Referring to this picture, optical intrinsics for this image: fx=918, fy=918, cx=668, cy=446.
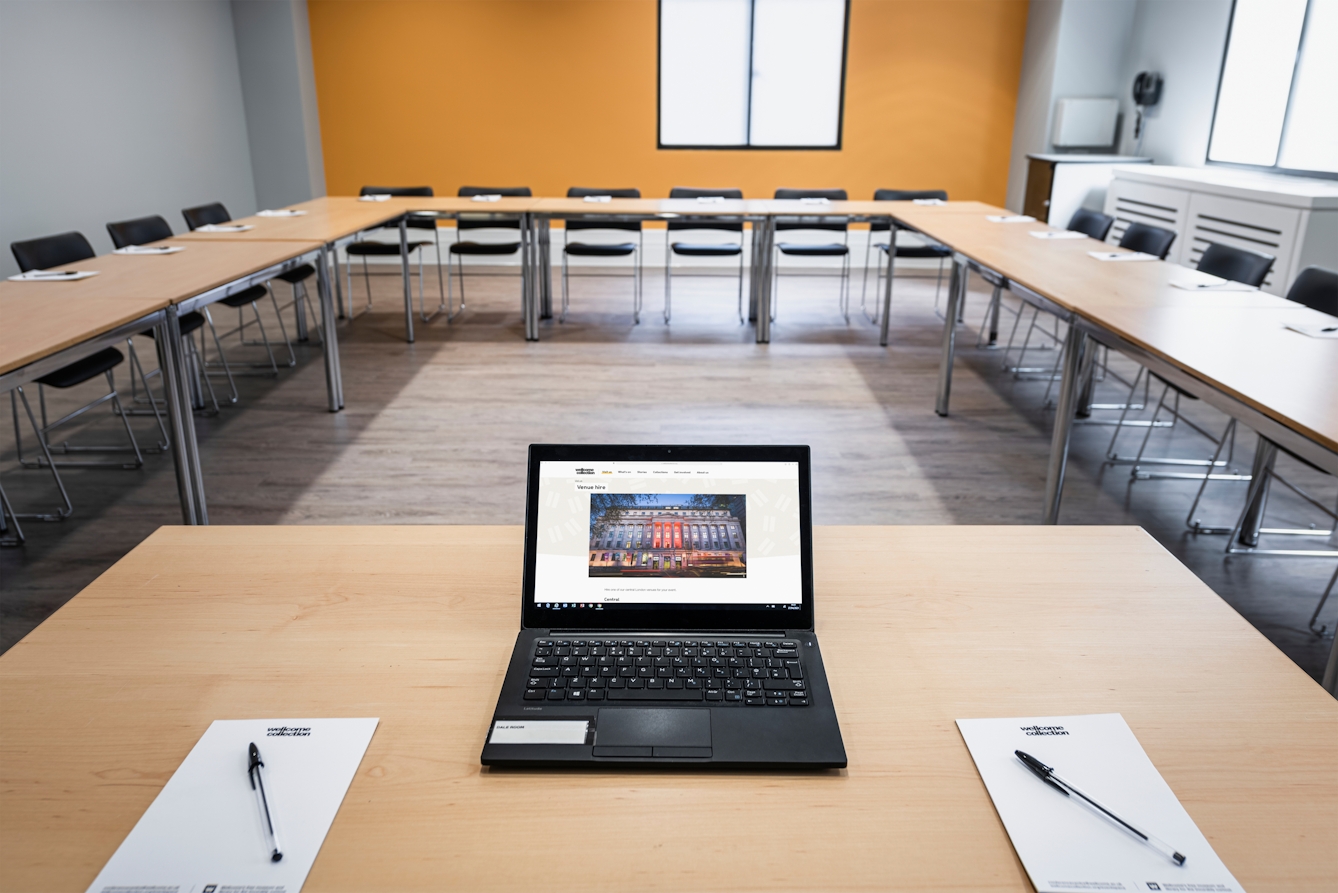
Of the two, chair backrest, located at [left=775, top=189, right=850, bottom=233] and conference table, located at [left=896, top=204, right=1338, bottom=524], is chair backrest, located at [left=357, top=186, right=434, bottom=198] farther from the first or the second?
conference table, located at [left=896, top=204, right=1338, bottom=524]

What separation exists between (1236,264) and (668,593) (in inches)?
151

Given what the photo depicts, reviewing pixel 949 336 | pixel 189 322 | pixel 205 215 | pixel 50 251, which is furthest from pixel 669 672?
pixel 205 215

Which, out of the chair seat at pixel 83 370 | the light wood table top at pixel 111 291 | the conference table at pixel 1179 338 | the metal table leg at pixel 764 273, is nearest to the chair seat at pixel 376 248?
the light wood table top at pixel 111 291

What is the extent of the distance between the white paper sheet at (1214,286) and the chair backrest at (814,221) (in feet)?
9.60

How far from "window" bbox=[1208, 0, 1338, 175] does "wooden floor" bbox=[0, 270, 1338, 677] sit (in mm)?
2106

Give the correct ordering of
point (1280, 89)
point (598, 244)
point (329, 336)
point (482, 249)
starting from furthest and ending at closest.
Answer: point (598, 244) < point (482, 249) < point (1280, 89) < point (329, 336)

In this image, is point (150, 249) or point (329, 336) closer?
point (150, 249)

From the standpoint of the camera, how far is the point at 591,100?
835 cm

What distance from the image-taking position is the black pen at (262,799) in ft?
2.81

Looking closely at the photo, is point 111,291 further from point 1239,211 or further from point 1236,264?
point 1239,211

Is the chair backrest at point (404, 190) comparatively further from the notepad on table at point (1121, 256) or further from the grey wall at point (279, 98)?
Answer: the notepad on table at point (1121, 256)

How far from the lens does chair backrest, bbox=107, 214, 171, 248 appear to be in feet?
14.9

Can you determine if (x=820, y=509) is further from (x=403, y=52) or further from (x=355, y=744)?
(x=403, y=52)

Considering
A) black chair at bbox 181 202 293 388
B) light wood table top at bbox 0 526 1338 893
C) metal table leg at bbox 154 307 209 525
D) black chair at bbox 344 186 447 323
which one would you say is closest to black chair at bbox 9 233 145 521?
metal table leg at bbox 154 307 209 525
